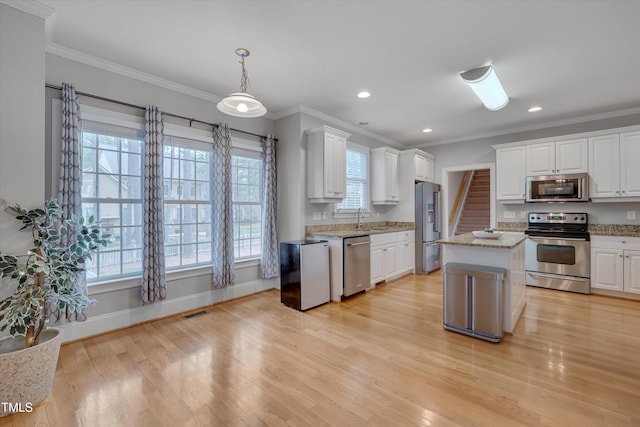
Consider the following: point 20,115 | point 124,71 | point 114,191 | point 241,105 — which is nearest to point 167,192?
point 114,191

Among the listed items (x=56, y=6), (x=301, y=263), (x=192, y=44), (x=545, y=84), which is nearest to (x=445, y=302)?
(x=301, y=263)

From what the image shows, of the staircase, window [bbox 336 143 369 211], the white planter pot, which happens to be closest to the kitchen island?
window [bbox 336 143 369 211]

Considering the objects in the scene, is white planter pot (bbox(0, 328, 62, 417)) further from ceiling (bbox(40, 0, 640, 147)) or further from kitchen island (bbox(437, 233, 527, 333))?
kitchen island (bbox(437, 233, 527, 333))

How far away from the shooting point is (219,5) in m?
2.18

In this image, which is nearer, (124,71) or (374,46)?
(374,46)

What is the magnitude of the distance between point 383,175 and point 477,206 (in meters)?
3.90

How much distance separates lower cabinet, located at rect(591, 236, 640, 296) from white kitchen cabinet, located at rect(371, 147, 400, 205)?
3.18 m

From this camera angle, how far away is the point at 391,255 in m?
5.07

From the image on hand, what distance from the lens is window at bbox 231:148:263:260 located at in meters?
4.21

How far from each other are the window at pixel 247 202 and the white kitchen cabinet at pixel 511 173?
14.0ft

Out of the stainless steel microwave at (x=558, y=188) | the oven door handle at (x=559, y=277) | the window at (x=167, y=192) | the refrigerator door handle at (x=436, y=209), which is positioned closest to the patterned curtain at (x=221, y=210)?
the window at (x=167, y=192)

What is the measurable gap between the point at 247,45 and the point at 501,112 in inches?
157

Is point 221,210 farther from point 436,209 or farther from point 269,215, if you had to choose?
point 436,209

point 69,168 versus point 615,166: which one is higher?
point 615,166
